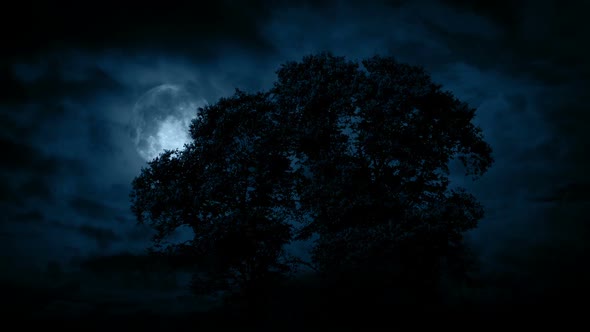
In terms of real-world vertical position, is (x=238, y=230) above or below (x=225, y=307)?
above

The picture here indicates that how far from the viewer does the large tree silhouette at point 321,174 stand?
2050 centimetres

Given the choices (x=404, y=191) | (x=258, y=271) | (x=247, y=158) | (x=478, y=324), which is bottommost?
(x=478, y=324)

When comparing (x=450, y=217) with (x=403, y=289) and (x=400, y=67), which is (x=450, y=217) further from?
(x=400, y=67)

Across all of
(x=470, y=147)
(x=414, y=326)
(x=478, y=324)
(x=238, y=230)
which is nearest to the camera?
(x=414, y=326)

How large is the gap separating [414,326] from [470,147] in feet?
39.0

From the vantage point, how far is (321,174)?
2206 cm

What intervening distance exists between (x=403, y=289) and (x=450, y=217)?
4870 mm

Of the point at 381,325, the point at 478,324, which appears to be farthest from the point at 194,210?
the point at 478,324

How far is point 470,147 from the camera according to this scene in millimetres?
23422

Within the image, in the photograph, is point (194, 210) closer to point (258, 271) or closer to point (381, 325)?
point (258, 271)

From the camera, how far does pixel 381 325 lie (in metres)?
20.2

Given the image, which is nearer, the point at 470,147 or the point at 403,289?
the point at 403,289

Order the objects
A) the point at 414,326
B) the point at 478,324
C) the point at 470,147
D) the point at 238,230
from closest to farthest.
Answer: the point at 414,326 < the point at 238,230 < the point at 470,147 < the point at 478,324

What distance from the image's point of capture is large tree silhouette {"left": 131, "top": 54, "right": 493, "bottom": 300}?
67.3 feet
